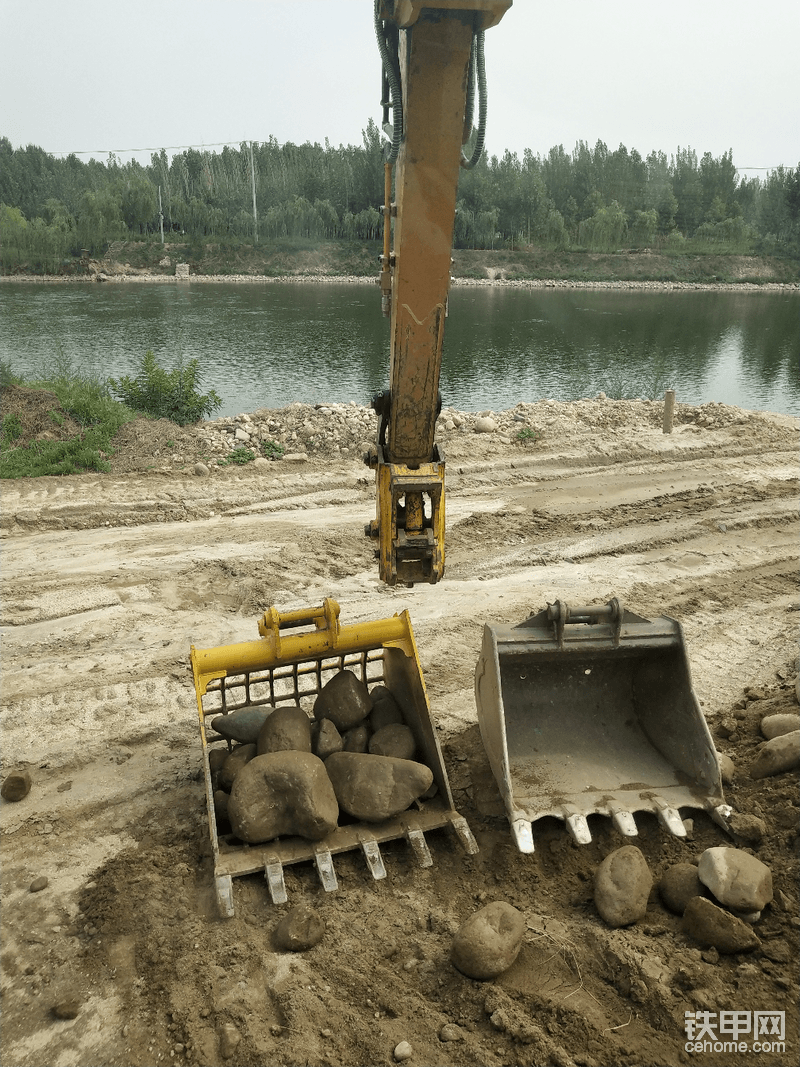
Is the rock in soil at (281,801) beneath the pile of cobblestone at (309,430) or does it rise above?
beneath

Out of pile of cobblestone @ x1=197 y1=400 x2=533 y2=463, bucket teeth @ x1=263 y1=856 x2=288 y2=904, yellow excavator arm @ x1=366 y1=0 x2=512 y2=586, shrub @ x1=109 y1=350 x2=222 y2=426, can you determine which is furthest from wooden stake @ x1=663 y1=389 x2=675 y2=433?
bucket teeth @ x1=263 y1=856 x2=288 y2=904

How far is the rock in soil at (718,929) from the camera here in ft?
8.72

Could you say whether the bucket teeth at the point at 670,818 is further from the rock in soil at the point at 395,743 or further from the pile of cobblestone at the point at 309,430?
the pile of cobblestone at the point at 309,430

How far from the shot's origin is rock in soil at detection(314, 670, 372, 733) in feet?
12.1

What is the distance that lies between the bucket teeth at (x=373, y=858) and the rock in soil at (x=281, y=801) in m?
0.16

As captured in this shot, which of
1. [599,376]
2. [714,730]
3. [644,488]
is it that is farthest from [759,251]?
[714,730]

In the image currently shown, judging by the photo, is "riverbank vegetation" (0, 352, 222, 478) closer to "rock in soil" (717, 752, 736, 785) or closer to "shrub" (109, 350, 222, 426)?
"shrub" (109, 350, 222, 426)

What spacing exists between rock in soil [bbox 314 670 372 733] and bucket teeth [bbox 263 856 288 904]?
72 centimetres

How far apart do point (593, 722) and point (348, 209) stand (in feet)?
248

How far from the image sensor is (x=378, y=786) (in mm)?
3309

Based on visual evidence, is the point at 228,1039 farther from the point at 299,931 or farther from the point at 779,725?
the point at 779,725

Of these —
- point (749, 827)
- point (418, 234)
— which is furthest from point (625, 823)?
point (418, 234)

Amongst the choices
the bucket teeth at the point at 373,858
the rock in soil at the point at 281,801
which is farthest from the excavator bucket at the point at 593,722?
the rock in soil at the point at 281,801

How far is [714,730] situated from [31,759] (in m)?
3.75
